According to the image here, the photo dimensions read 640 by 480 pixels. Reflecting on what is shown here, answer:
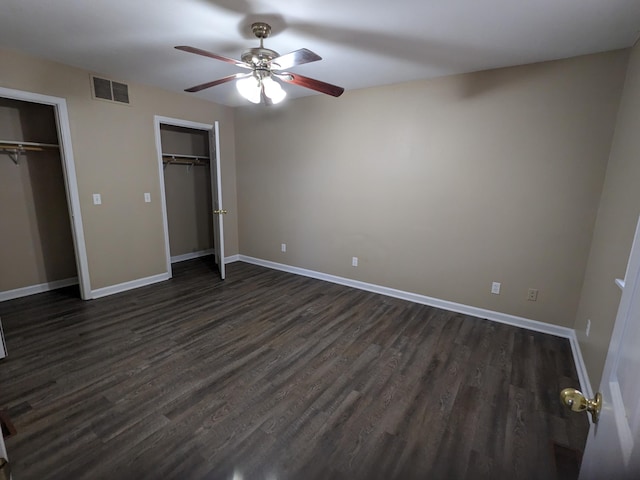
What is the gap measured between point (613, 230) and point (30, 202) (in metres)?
5.44

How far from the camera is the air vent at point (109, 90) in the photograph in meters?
3.22

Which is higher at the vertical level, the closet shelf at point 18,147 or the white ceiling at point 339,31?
the white ceiling at point 339,31

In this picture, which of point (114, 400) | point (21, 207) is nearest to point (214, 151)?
point (21, 207)

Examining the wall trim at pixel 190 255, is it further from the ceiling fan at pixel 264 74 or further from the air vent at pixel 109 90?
the ceiling fan at pixel 264 74

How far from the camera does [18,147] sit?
10.5ft

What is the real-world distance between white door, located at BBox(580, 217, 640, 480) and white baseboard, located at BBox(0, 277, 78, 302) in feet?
16.0

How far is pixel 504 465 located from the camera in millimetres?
1544

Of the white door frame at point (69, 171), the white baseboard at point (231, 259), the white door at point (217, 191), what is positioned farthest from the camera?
the white baseboard at point (231, 259)

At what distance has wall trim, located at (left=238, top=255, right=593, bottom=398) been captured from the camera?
2363 mm

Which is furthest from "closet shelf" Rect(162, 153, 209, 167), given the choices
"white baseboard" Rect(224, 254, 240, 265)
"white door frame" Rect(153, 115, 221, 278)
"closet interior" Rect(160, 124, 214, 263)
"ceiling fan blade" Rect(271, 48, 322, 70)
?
"ceiling fan blade" Rect(271, 48, 322, 70)

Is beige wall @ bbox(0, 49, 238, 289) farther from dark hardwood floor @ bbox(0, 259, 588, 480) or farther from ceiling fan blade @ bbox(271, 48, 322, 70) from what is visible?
ceiling fan blade @ bbox(271, 48, 322, 70)

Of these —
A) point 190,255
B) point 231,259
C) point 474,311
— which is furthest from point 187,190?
point 474,311

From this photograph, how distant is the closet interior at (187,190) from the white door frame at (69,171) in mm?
1408

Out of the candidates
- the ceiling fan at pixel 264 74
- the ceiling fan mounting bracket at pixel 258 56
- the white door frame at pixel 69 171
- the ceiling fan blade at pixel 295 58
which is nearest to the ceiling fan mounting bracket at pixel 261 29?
the ceiling fan at pixel 264 74
